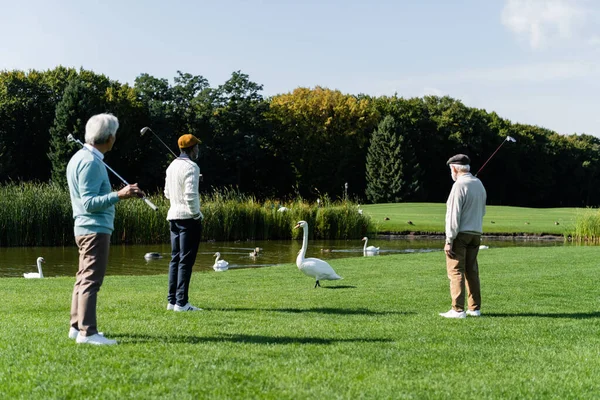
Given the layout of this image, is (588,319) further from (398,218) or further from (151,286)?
(398,218)

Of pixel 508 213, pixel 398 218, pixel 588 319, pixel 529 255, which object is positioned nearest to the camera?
pixel 588 319

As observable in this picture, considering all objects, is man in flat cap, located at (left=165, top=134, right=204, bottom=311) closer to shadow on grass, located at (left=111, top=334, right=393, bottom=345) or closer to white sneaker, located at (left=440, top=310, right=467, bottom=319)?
shadow on grass, located at (left=111, top=334, right=393, bottom=345)

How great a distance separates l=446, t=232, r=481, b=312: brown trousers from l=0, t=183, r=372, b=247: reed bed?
2077 cm

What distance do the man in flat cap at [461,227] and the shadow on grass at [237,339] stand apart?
2168 millimetres

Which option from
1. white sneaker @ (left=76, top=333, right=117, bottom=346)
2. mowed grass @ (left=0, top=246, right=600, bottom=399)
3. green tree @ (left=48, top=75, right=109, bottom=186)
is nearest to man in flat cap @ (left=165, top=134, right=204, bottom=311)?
mowed grass @ (left=0, top=246, right=600, bottom=399)

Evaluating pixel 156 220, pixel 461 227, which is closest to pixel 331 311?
pixel 461 227

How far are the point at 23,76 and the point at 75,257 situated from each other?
38.8m

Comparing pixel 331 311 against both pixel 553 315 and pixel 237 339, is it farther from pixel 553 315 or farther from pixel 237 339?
pixel 553 315

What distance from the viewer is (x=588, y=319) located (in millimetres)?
8664

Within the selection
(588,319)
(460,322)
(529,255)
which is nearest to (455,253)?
(460,322)

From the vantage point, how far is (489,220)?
40469mm

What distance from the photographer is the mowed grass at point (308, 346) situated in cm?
508

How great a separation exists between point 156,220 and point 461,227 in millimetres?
21732

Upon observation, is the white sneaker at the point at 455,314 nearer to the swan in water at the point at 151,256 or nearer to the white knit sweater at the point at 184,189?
the white knit sweater at the point at 184,189
